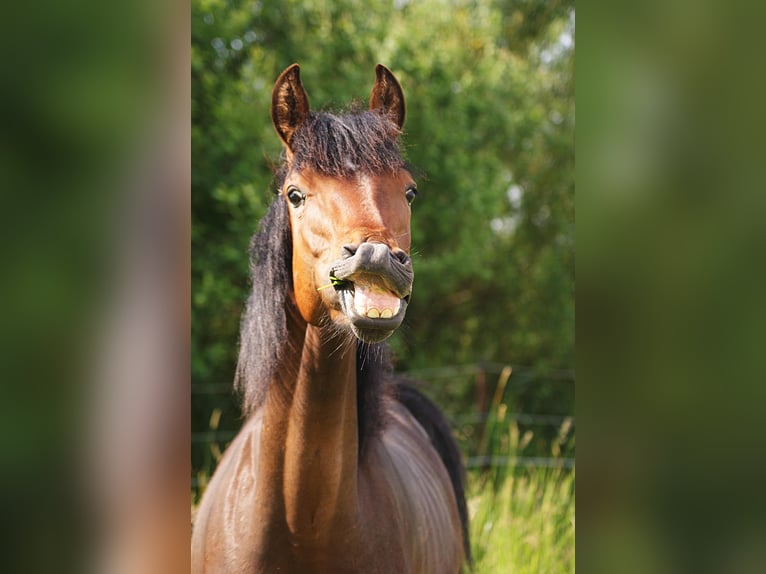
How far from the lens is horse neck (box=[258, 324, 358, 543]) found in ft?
5.13

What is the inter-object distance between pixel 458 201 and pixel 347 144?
13.7ft

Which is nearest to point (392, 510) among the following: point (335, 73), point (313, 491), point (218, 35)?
point (313, 491)

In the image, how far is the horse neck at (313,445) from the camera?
1.56 metres

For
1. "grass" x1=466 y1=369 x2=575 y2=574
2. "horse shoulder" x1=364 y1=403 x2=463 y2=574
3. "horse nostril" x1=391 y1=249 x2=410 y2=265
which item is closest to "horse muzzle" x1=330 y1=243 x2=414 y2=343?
"horse nostril" x1=391 y1=249 x2=410 y2=265

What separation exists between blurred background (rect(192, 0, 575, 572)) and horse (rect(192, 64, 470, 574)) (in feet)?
5.67

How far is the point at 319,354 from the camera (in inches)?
62.2

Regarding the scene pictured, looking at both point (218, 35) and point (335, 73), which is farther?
point (335, 73)
